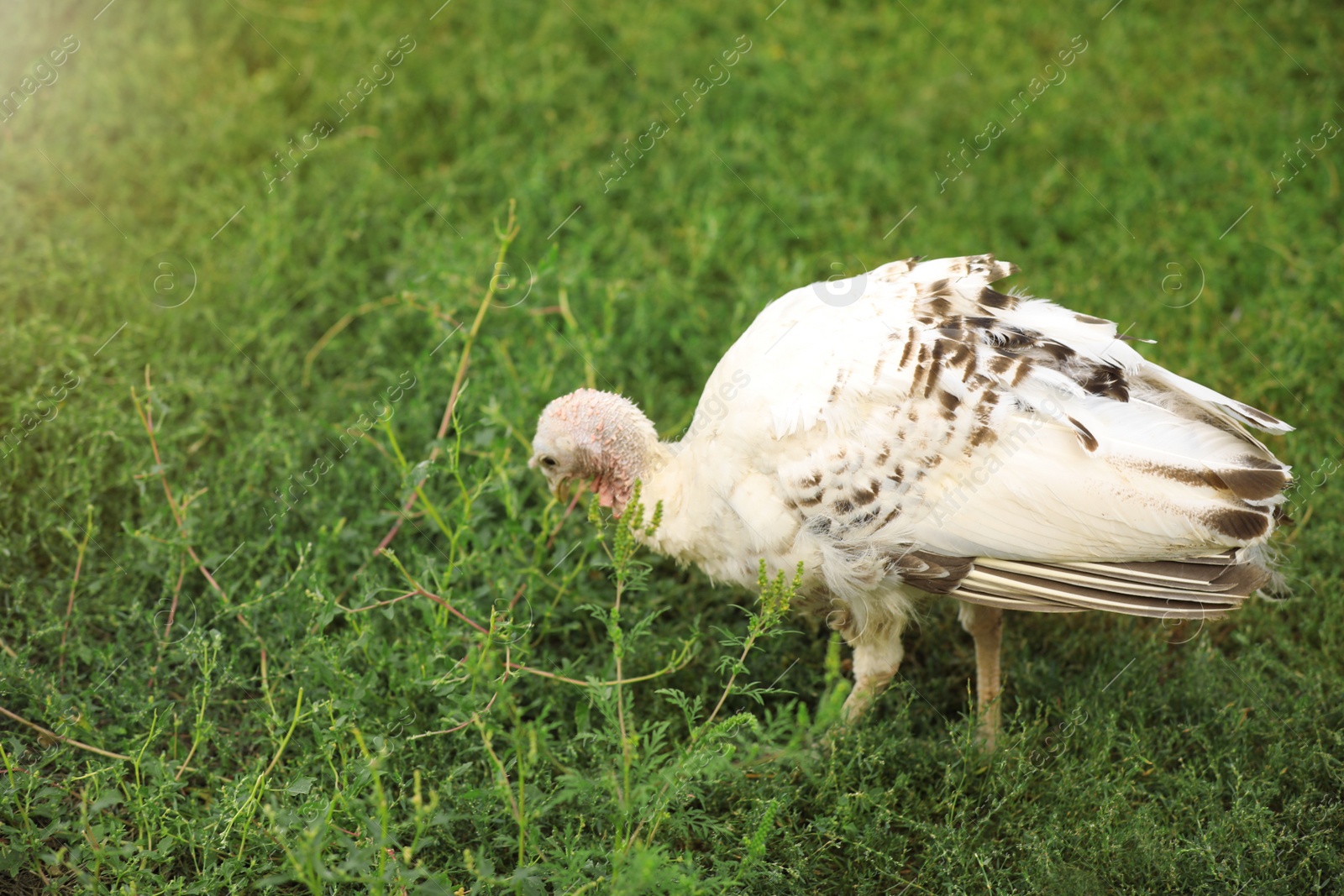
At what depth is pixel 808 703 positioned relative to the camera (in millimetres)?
3934

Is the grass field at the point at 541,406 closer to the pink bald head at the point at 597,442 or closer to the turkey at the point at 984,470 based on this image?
the pink bald head at the point at 597,442

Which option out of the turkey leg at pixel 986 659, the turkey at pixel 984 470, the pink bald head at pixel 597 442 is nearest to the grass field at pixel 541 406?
the turkey leg at pixel 986 659

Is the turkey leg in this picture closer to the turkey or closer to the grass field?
the grass field

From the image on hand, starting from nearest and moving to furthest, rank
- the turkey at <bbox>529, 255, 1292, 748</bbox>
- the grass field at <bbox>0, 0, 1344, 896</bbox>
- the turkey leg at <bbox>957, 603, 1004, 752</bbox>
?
the grass field at <bbox>0, 0, 1344, 896</bbox> < the turkey at <bbox>529, 255, 1292, 748</bbox> < the turkey leg at <bbox>957, 603, 1004, 752</bbox>

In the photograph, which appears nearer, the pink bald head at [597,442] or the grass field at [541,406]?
the grass field at [541,406]

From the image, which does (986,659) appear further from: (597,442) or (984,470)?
(597,442)

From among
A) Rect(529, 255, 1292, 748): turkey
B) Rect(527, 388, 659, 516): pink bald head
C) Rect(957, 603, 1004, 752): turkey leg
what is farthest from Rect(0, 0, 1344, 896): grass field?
Rect(529, 255, 1292, 748): turkey

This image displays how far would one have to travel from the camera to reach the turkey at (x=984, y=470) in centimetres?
326

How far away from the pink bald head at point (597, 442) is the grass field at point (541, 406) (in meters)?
0.25

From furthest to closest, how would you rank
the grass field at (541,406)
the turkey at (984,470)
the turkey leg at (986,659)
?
1. the turkey leg at (986,659)
2. the turkey at (984,470)
3. the grass field at (541,406)

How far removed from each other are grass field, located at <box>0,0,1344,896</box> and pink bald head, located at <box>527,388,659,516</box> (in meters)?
0.25

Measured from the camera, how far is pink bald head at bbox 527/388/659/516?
A: 3725 millimetres

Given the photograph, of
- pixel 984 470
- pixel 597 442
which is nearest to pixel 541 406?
pixel 597 442

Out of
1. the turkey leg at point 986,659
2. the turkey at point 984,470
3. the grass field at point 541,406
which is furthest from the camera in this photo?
the turkey leg at point 986,659
